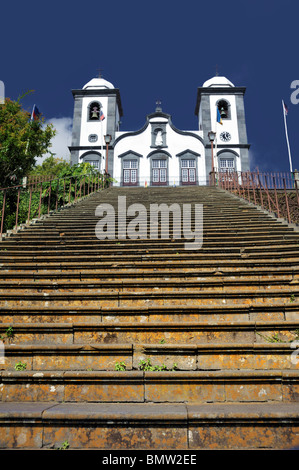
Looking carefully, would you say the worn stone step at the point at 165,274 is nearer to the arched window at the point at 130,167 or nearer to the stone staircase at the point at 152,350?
the stone staircase at the point at 152,350

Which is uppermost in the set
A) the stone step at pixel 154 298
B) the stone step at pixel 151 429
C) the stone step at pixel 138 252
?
the stone step at pixel 138 252

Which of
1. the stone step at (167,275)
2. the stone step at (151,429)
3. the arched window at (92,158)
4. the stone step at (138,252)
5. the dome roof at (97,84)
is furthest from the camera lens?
the dome roof at (97,84)

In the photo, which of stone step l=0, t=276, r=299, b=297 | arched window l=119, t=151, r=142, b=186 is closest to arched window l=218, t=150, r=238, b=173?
arched window l=119, t=151, r=142, b=186

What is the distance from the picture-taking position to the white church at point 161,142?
29.4 metres

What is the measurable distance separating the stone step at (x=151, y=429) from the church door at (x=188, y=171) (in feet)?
89.0

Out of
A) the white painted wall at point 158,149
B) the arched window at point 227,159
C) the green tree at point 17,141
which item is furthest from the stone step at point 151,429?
the arched window at point 227,159

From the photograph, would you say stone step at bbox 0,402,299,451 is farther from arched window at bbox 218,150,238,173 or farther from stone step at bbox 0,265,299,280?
arched window at bbox 218,150,238,173

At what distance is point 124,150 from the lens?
30078 millimetres

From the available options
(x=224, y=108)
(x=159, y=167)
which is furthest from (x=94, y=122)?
(x=224, y=108)

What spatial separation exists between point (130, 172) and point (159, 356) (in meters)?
27.1

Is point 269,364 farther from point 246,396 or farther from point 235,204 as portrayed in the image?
point 235,204

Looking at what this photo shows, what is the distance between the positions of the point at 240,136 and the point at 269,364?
29.9m

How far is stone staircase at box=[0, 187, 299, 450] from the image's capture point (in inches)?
97.7

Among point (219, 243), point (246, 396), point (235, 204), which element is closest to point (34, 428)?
point (246, 396)
